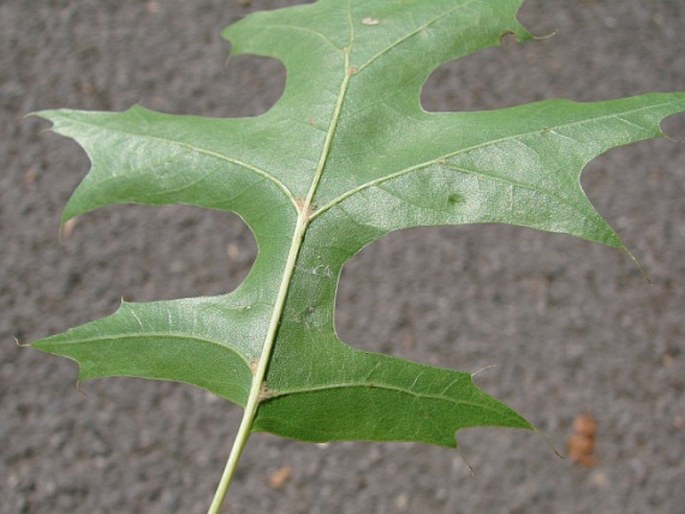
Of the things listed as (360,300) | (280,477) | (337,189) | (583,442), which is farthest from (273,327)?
(583,442)

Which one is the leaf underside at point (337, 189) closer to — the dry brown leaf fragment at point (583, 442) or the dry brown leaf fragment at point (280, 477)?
the dry brown leaf fragment at point (280, 477)

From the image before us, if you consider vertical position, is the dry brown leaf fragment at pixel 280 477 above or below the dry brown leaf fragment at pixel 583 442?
above

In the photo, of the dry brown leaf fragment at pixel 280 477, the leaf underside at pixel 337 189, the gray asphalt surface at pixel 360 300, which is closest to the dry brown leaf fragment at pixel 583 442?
the gray asphalt surface at pixel 360 300

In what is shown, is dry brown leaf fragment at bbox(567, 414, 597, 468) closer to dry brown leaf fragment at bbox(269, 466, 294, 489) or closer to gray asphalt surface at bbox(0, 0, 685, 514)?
gray asphalt surface at bbox(0, 0, 685, 514)

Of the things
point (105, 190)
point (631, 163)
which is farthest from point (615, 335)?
point (105, 190)

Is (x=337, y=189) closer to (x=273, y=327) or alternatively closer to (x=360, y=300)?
(x=273, y=327)

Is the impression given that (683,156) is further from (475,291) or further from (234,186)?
(234,186)

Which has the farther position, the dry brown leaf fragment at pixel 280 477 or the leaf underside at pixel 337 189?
the dry brown leaf fragment at pixel 280 477
